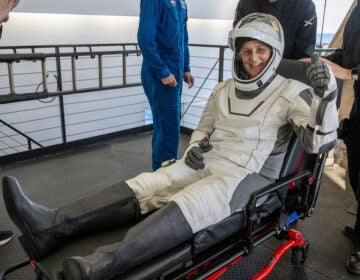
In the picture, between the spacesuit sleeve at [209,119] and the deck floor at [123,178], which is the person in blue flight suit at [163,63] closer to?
the spacesuit sleeve at [209,119]

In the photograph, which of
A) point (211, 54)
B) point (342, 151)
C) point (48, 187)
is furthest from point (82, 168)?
point (211, 54)

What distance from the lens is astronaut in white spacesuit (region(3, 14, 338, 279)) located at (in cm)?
126

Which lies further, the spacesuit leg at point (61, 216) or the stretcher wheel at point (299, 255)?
the stretcher wheel at point (299, 255)

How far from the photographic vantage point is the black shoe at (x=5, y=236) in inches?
81.1

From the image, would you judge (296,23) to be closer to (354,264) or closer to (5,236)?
(354,264)

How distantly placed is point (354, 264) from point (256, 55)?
1.17 m

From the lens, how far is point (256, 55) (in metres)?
1.66

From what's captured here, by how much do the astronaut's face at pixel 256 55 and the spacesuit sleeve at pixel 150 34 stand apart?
0.72 meters

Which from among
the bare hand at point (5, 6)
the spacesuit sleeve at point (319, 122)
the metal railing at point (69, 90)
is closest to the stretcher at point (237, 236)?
the spacesuit sleeve at point (319, 122)

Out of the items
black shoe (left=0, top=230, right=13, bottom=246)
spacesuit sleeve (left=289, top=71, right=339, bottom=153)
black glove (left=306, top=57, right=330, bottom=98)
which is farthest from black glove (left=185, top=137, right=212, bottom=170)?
black shoe (left=0, top=230, right=13, bottom=246)

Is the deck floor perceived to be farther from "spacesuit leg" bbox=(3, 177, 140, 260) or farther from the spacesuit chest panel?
the spacesuit chest panel

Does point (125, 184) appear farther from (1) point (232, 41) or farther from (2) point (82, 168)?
(2) point (82, 168)

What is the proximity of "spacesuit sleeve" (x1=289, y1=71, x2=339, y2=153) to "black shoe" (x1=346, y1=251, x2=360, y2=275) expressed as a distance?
0.77 meters

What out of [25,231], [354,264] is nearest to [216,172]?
[25,231]
